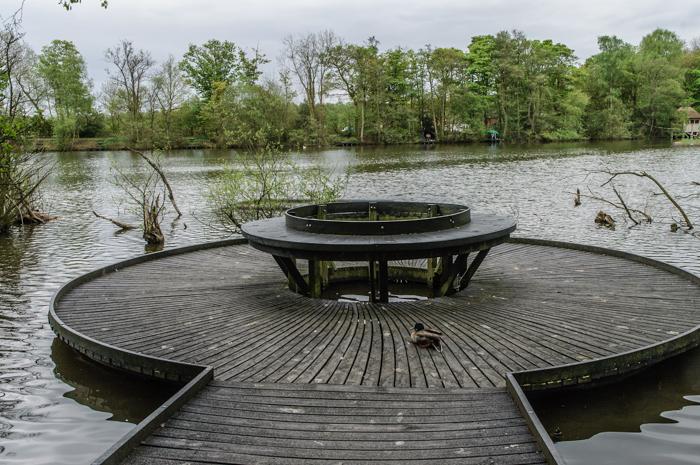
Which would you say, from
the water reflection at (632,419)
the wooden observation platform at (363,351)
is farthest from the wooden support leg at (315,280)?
the water reflection at (632,419)

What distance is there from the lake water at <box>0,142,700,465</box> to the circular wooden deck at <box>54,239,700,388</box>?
0.59 m

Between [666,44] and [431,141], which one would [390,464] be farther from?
[666,44]

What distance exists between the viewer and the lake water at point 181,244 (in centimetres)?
624

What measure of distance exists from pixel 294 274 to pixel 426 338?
319 centimetres

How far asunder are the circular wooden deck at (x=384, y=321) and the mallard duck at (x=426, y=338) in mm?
106

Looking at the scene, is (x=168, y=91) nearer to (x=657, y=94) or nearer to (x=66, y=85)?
(x=66, y=85)

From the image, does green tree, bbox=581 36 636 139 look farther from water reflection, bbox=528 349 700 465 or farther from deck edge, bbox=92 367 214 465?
deck edge, bbox=92 367 214 465

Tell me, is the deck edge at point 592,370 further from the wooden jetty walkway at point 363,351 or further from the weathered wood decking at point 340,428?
the weathered wood decking at point 340,428

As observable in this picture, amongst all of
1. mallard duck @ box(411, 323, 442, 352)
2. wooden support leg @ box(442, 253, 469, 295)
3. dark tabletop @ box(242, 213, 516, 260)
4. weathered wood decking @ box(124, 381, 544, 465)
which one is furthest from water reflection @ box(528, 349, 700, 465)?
wooden support leg @ box(442, 253, 469, 295)

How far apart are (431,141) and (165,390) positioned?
75.9 metres

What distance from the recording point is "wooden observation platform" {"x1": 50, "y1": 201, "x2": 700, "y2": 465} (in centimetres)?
499

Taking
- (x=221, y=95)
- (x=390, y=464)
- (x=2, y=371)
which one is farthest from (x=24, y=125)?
(x=221, y=95)

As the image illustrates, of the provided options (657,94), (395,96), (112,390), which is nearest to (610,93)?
(657,94)

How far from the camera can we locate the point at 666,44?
3912 inches
